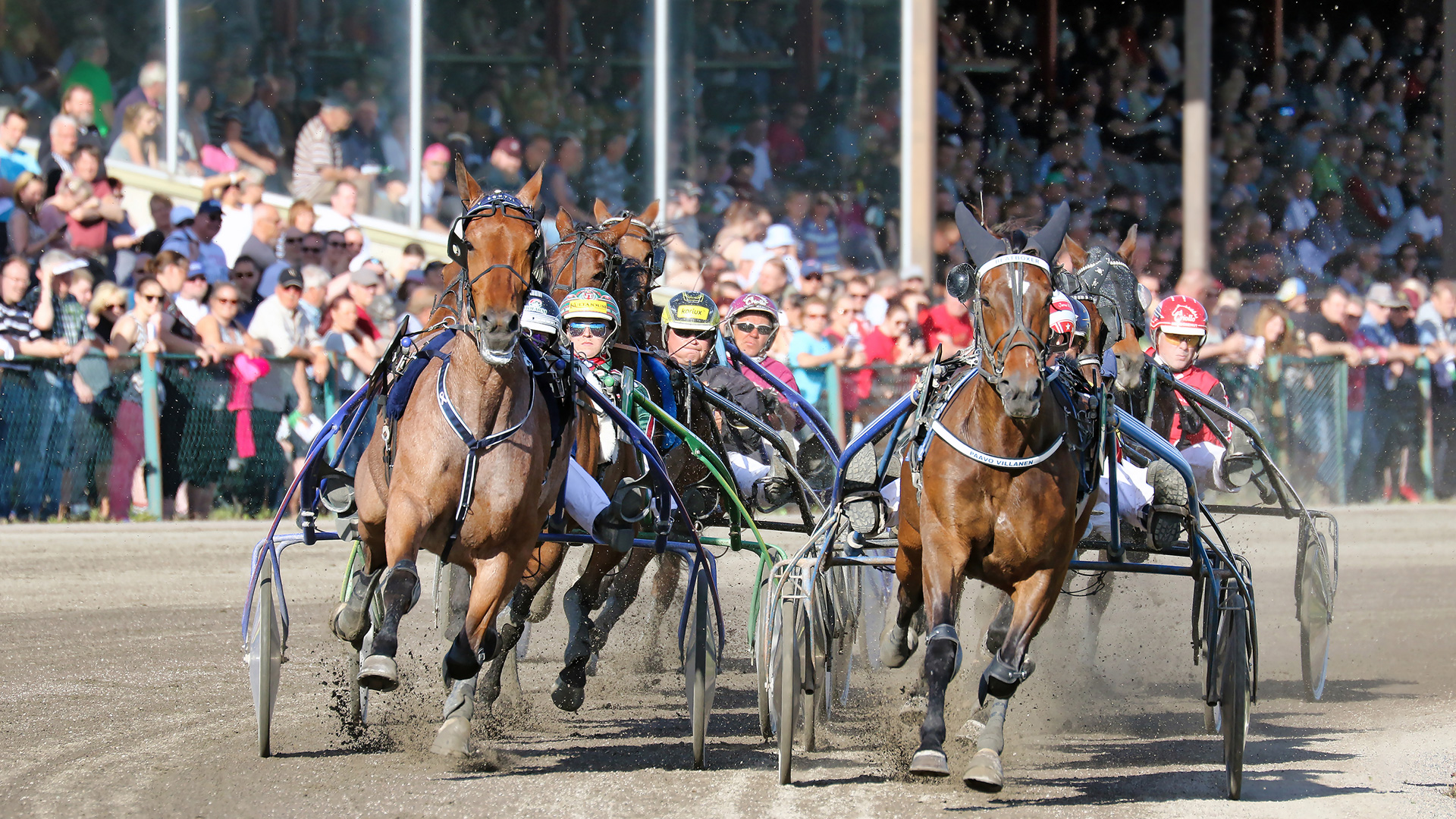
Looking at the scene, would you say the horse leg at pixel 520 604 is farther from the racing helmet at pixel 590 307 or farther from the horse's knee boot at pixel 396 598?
the horse's knee boot at pixel 396 598

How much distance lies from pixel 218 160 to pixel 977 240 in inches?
349

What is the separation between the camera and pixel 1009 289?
503 centimetres

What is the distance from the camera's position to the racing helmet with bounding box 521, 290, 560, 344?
561 centimetres

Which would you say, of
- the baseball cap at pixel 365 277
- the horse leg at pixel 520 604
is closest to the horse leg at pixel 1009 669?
the horse leg at pixel 520 604

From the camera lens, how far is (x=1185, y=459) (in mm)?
6113

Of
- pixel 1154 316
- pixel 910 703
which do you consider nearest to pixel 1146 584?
pixel 1154 316

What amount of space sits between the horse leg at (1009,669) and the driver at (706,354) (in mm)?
2483

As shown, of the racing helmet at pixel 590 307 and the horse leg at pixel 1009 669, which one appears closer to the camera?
the horse leg at pixel 1009 669

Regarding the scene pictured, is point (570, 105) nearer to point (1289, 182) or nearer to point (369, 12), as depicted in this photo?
point (369, 12)

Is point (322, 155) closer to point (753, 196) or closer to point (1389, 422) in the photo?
point (753, 196)

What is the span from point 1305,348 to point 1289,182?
190 inches

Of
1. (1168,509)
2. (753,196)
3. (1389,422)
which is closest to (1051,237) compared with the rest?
(1168,509)

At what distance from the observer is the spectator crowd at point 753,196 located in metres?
10.8

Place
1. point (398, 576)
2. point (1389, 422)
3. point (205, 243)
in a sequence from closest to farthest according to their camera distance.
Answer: point (398, 576), point (205, 243), point (1389, 422)
